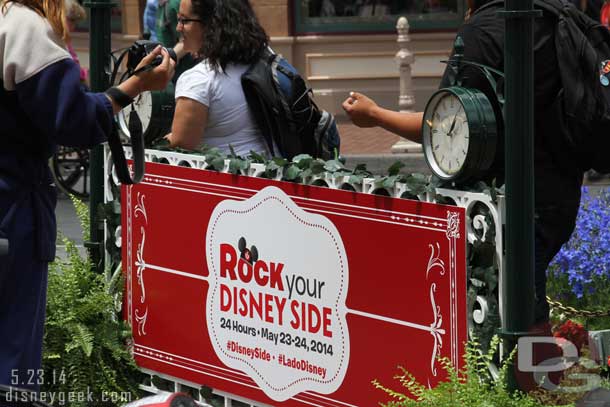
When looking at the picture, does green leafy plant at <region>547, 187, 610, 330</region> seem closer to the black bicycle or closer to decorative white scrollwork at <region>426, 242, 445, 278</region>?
decorative white scrollwork at <region>426, 242, 445, 278</region>

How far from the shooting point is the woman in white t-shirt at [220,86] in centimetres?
583

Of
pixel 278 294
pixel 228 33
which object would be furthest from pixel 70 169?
pixel 278 294

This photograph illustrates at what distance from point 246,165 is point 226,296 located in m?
0.55

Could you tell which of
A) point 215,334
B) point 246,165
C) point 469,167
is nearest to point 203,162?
point 246,165

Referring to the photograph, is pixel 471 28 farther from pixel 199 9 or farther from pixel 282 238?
pixel 199 9

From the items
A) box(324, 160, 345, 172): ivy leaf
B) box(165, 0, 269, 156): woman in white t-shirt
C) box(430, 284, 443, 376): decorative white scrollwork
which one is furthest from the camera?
box(165, 0, 269, 156): woman in white t-shirt

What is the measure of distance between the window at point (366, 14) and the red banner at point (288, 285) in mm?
13775

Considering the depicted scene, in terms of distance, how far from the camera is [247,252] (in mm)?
5484

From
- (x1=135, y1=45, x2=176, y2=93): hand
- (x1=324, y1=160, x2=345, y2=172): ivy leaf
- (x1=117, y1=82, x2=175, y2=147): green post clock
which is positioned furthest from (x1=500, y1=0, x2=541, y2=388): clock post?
(x1=117, y1=82, x2=175, y2=147): green post clock

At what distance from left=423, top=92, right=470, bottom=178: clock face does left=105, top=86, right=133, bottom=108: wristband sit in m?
1.01

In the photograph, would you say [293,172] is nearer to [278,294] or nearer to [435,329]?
[278,294]

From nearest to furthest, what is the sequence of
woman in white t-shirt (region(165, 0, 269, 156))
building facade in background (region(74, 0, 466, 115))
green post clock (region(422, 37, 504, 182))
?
green post clock (region(422, 37, 504, 182)) → woman in white t-shirt (region(165, 0, 269, 156)) → building facade in background (region(74, 0, 466, 115))

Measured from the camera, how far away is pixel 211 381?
18.9 feet

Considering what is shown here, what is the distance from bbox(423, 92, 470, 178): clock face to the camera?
4.49 metres
